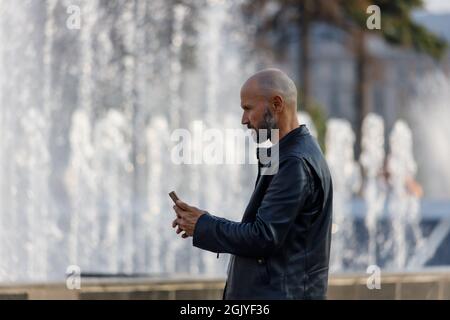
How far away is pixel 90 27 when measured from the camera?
23.7 metres

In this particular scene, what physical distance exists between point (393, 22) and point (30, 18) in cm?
1988

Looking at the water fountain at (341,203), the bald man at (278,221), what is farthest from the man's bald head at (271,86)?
the water fountain at (341,203)

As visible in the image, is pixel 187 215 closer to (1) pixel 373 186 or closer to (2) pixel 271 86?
(2) pixel 271 86

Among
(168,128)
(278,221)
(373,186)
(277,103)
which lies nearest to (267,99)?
(277,103)

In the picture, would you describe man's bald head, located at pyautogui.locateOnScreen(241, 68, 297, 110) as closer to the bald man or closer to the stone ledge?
the bald man

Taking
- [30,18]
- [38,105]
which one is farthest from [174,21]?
[30,18]

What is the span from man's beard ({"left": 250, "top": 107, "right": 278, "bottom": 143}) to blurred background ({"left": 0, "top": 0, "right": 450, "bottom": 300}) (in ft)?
8.25

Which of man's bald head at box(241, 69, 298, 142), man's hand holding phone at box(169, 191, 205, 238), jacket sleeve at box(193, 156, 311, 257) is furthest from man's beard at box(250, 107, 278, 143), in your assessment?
man's hand holding phone at box(169, 191, 205, 238)

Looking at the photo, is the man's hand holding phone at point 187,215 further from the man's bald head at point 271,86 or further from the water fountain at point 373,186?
the water fountain at point 373,186

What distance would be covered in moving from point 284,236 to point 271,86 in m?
0.41

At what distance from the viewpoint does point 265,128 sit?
136 inches

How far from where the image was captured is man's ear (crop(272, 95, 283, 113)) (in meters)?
3.42

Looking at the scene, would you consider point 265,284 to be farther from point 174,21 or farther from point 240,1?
point 240,1

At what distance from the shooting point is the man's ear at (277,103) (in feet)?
11.2
